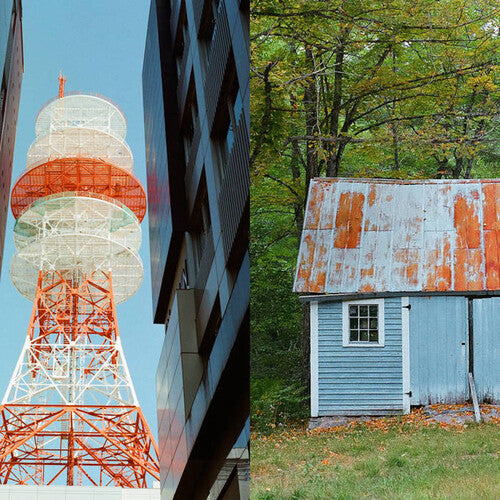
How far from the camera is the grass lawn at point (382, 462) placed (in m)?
4.10

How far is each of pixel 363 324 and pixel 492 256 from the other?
2.41ft

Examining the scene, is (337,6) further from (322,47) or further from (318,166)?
(318,166)

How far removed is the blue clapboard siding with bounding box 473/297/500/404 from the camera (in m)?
3.98

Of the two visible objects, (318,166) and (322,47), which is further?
(322,47)

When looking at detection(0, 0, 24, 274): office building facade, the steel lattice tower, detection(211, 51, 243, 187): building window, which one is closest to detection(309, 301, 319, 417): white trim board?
detection(211, 51, 243, 187): building window

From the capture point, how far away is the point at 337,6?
5254 millimetres

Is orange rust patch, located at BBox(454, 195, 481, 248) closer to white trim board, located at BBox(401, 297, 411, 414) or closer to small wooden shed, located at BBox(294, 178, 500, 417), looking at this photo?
small wooden shed, located at BBox(294, 178, 500, 417)

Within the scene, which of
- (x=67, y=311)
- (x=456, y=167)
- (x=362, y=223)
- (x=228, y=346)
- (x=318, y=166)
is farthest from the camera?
(x=67, y=311)

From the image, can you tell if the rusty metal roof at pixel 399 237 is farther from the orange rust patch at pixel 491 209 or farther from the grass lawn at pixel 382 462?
the grass lawn at pixel 382 462

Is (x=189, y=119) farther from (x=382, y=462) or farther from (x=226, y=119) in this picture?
(x=382, y=462)

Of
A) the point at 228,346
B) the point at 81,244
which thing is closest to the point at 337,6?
the point at 228,346

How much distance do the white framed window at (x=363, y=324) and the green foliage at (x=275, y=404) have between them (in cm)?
45

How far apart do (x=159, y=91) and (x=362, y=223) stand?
13.3m

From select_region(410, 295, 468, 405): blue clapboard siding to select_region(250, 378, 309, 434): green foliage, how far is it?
2.26 feet
